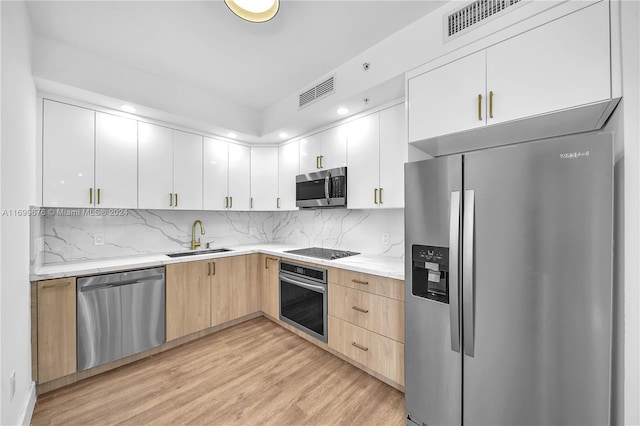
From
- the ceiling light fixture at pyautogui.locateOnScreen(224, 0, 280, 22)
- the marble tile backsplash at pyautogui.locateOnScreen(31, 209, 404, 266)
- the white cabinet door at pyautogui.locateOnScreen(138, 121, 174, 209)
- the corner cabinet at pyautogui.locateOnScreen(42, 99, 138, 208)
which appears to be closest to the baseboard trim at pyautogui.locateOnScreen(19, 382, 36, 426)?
the marble tile backsplash at pyautogui.locateOnScreen(31, 209, 404, 266)

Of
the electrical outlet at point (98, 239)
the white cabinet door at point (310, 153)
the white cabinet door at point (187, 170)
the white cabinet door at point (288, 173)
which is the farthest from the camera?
the white cabinet door at point (288, 173)

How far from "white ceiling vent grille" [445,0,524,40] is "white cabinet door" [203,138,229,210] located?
2676 mm

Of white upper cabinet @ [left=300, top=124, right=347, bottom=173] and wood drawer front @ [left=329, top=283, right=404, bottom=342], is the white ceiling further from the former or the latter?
wood drawer front @ [left=329, top=283, right=404, bottom=342]

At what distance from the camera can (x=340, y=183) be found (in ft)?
8.78

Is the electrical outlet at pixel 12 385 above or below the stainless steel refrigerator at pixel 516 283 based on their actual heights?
below

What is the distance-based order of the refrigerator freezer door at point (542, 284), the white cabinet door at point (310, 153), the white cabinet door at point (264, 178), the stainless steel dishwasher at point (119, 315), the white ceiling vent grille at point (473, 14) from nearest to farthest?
the refrigerator freezer door at point (542, 284) → the white ceiling vent grille at point (473, 14) → the stainless steel dishwasher at point (119, 315) → the white cabinet door at point (310, 153) → the white cabinet door at point (264, 178)

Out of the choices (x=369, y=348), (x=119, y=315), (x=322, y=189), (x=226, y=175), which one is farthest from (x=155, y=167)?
(x=369, y=348)

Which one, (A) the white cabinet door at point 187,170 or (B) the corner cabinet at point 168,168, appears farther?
(A) the white cabinet door at point 187,170

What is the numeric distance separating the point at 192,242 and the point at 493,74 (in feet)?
11.0

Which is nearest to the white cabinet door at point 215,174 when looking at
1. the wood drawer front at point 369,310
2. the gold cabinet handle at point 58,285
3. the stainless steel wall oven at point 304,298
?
the stainless steel wall oven at point 304,298

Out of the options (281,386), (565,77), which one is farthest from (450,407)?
(565,77)

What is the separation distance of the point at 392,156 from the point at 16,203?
8.37 feet

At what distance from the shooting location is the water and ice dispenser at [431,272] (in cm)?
147

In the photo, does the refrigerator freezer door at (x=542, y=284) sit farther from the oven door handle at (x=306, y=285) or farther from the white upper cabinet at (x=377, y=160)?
the oven door handle at (x=306, y=285)
